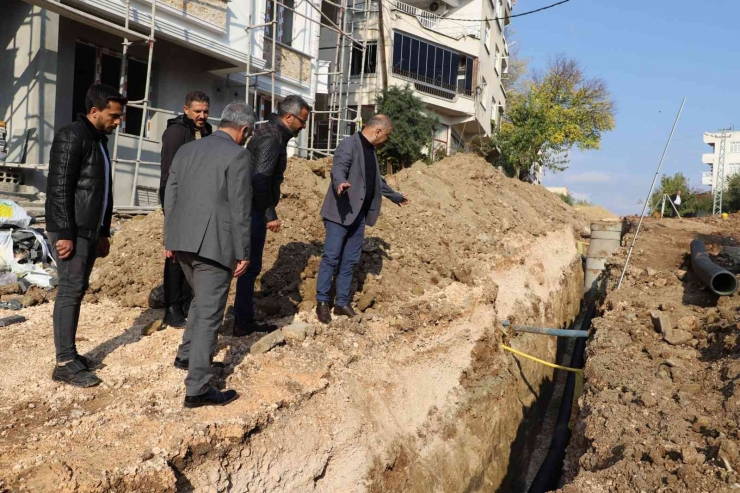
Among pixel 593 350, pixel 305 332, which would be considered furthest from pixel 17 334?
pixel 593 350

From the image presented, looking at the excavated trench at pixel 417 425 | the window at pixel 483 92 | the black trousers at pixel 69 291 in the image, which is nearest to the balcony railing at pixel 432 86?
the window at pixel 483 92

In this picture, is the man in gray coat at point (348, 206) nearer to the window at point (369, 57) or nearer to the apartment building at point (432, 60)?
the apartment building at point (432, 60)

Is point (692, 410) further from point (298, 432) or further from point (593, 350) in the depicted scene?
point (298, 432)

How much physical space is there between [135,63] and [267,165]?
934 cm

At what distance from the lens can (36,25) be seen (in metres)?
10.4

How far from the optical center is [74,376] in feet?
13.1

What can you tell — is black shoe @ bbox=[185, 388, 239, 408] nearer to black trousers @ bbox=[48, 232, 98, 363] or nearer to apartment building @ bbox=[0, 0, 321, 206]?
black trousers @ bbox=[48, 232, 98, 363]

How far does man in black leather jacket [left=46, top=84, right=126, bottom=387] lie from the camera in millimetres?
3777

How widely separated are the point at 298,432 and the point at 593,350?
2.95 m

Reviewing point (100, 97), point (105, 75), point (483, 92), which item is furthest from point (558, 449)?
point (483, 92)

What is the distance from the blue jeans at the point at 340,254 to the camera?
18.3 feet

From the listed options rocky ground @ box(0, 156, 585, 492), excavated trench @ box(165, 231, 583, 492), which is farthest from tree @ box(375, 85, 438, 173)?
excavated trench @ box(165, 231, 583, 492)

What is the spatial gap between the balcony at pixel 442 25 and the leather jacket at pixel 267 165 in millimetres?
23281

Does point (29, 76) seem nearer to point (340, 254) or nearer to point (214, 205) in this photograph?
point (340, 254)
